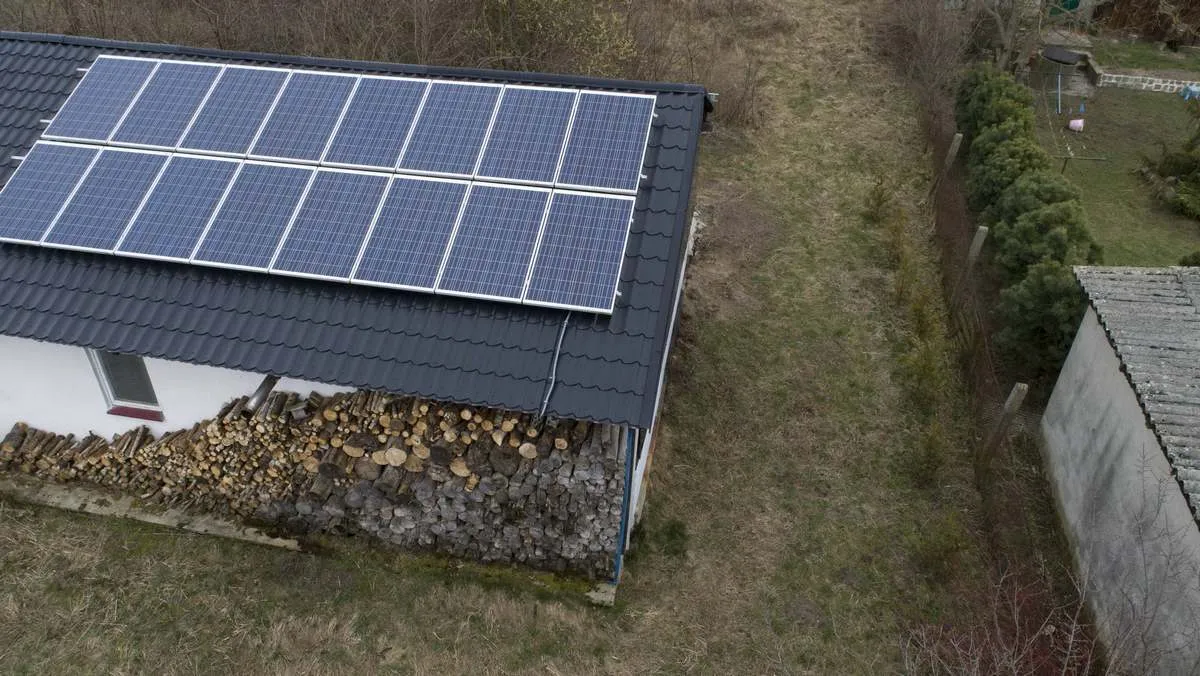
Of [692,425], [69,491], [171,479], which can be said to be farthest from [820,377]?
[69,491]

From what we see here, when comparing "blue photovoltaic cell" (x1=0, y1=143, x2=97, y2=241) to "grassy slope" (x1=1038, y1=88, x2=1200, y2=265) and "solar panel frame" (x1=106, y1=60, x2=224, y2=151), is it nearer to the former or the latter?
"solar panel frame" (x1=106, y1=60, x2=224, y2=151)

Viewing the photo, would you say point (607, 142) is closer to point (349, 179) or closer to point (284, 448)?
point (349, 179)

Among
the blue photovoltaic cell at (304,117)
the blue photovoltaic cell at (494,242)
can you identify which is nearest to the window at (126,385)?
the blue photovoltaic cell at (304,117)

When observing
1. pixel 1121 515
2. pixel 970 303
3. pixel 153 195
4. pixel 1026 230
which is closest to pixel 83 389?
pixel 153 195

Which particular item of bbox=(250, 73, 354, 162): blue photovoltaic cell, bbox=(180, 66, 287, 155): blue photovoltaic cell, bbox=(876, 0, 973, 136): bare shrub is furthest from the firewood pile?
bbox=(876, 0, 973, 136): bare shrub

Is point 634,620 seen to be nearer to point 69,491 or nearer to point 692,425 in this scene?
point 692,425

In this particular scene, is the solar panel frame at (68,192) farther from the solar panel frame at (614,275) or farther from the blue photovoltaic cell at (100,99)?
the solar panel frame at (614,275)
